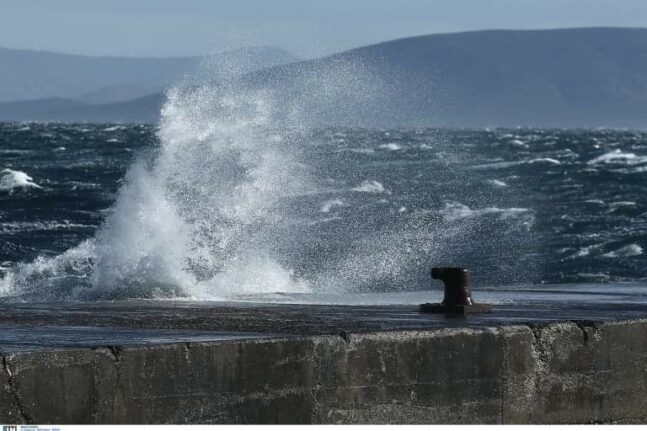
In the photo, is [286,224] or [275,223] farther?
[286,224]

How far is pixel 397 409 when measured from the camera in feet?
19.7

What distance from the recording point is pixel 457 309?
25.2ft

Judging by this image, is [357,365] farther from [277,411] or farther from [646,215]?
[646,215]

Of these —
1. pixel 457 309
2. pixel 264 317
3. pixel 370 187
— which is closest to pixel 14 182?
pixel 370 187

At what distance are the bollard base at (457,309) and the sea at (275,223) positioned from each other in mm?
2091

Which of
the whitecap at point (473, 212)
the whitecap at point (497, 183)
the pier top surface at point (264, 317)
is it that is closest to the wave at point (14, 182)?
the whitecap at point (473, 212)

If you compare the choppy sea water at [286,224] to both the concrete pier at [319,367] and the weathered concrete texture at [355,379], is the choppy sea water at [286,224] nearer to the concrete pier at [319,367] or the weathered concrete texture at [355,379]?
the concrete pier at [319,367]

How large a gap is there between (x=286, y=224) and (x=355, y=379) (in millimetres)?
18079

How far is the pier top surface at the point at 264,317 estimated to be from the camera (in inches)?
244

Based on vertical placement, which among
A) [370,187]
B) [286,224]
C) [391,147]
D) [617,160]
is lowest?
[286,224]

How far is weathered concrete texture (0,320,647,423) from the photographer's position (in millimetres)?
5281

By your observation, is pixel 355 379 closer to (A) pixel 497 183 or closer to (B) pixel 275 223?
(B) pixel 275 223

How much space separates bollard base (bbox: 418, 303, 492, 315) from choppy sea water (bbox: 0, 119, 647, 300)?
261 centimetres

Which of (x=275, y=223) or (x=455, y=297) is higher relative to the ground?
(x=275, y=223)
